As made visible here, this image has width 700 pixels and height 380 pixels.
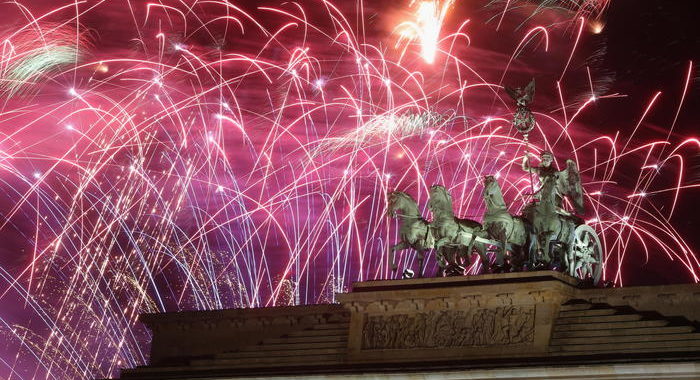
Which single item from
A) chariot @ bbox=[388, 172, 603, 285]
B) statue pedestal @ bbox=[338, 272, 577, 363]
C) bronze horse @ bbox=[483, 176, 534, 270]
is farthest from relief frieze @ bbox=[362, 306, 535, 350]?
Answer: bronze horse @ bbox=[483, 176, 534, 270]

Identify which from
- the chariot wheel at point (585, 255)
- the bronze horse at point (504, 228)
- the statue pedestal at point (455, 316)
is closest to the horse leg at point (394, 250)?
the statue pedestal at point (455, 316)

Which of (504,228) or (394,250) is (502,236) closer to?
(504,228)

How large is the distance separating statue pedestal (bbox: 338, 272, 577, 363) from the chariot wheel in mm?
614

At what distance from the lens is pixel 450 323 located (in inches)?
906

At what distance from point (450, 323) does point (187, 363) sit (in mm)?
5421

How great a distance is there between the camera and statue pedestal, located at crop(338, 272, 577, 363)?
22.2m

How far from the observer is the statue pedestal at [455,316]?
2223 centimetres

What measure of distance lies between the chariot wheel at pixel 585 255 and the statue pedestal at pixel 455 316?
61 centimetres

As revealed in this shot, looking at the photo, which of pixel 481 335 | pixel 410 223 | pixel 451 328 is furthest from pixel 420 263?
pixel 481 335

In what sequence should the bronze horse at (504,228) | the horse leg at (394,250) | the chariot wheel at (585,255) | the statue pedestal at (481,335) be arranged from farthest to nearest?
1. the horse leg at (394,250)
2. the chariot wheel at (585,255)
3. the bronze horse at (504,228)
4. the statue pedestal at (481,335)

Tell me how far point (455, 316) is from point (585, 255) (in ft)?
9.20

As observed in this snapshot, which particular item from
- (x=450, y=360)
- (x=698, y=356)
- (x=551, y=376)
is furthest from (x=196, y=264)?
(x=698, y=356)

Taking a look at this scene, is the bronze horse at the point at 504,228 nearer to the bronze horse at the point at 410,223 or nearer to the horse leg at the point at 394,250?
the bronze horse at the point at 410,223

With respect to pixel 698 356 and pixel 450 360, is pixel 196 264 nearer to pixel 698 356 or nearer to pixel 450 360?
pixel 450 360
